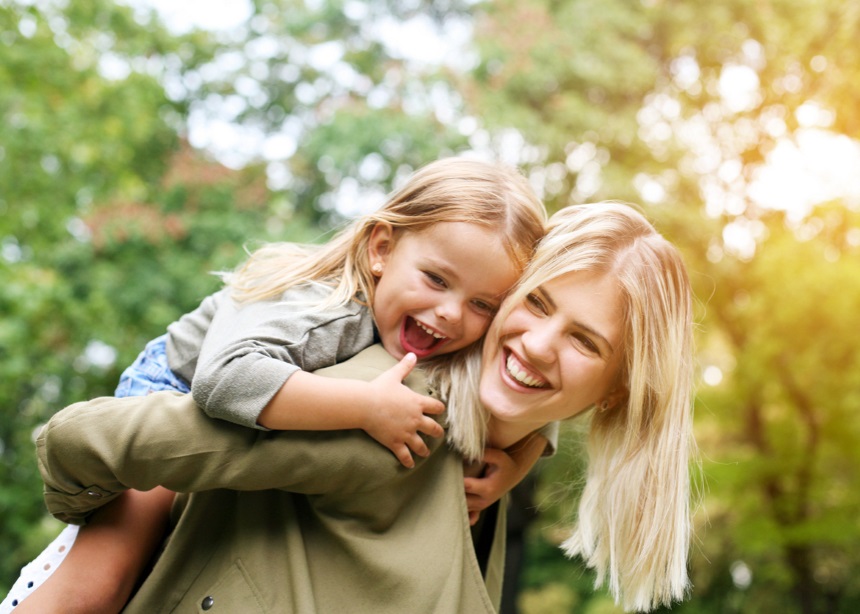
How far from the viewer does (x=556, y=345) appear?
2061mm

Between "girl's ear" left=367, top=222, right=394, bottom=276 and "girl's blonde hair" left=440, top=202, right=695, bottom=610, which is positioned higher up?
"girl's ear" left=367, top=222, right=394, bottom=276

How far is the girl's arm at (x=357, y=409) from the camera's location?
180cm

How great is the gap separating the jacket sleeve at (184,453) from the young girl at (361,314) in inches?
1.6

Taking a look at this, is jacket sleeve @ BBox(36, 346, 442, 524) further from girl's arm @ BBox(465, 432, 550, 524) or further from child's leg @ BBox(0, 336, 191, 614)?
girl's arm @ BBox(465, 432, 550, 524)

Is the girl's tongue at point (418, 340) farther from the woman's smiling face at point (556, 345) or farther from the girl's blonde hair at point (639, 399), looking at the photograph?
the woman's smiling face at point (556, 345)

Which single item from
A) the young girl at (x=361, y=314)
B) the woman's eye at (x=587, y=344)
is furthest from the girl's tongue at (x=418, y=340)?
the woman's eye at (x=587, y=344)

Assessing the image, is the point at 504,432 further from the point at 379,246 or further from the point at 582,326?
the point at 379,246

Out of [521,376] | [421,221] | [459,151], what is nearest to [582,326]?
[521,376]

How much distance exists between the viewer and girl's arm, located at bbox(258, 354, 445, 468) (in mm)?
1803

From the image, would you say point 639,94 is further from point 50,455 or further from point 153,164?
point 50,455

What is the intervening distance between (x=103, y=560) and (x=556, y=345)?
1.14 meters

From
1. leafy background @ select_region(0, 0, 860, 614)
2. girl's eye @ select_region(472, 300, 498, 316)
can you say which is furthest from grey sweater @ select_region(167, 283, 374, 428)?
leafy background @ select_region(0, 0, 860, 614)

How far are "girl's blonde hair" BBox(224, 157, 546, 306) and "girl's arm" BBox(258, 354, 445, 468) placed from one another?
32 cm

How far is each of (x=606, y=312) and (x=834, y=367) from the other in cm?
890
